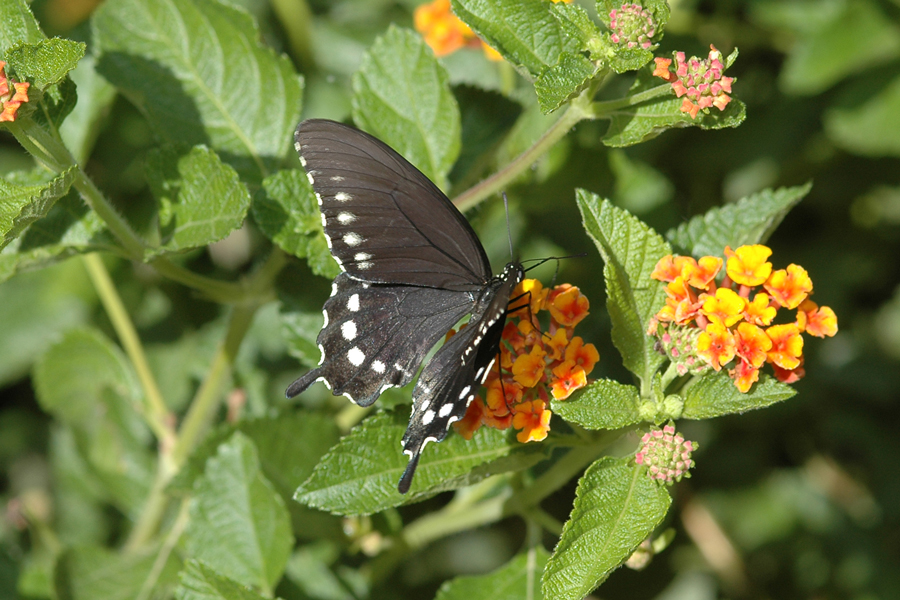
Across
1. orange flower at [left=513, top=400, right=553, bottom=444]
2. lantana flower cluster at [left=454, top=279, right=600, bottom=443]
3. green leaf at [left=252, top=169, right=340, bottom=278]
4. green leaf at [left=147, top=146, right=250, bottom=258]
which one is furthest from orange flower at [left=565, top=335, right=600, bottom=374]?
green leaf at [left=147, top=146, right=250, bottom=258]

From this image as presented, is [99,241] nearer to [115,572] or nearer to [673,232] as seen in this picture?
[115,572]

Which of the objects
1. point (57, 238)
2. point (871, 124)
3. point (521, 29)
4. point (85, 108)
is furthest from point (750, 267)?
point (85, 108)

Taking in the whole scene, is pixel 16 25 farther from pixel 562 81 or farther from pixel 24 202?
pixel 562 81

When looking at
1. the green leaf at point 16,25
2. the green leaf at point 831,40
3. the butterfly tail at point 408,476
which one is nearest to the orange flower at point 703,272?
the butterfly tail at point 408,476

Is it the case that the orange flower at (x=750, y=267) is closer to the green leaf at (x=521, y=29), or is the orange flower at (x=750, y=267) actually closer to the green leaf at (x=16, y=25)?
the green leaf at (x=521, y=29)

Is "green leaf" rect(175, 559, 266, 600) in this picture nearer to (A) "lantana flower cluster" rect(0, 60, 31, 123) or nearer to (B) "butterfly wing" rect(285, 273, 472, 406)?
(B) "butterfly wing" rect(285, 273, 472, 406)

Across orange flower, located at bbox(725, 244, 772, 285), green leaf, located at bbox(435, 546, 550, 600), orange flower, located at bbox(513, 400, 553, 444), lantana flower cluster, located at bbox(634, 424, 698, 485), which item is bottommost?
green leaf, located at bbox(435, 546, 550, 600)
